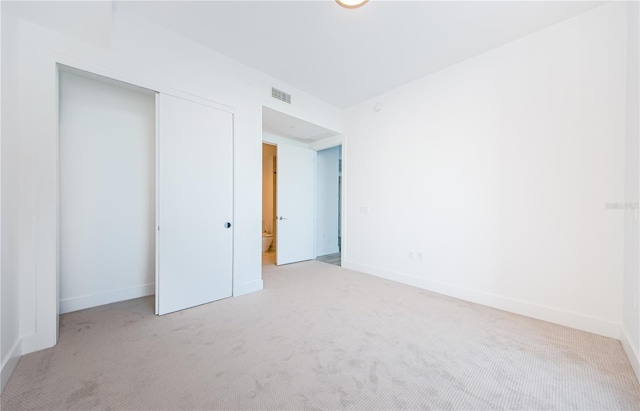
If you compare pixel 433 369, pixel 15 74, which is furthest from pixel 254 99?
pixel 433 369

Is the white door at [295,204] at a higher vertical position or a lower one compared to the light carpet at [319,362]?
higher

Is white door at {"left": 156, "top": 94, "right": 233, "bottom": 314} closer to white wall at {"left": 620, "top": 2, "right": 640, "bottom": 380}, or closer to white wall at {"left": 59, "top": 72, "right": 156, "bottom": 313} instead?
white wall at {"left": 59, "top": 72, "right": 156, "bottom": 313}

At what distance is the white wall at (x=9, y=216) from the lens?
1.55 m

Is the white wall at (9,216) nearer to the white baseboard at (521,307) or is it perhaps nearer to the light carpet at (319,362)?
the light carpet at (319,362)

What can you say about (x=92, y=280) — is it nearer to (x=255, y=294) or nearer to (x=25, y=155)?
(x=25, y=155)

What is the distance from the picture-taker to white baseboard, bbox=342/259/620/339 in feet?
6.99

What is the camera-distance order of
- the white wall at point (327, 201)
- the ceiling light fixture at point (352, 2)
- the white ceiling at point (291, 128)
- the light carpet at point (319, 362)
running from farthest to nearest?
1. the white wall at point (327, 201)
2. the white ceiling at point (291, 128)
3. the ceiling light fixture at point (352, 2)
4. the light carpet at point (319, 362)

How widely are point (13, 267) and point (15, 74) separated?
1.41 meters

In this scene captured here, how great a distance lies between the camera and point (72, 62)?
1.99 metres

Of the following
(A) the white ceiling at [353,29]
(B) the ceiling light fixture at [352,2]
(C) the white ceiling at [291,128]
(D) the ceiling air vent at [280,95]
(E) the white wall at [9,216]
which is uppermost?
(A) the white ceiling at [353,29]

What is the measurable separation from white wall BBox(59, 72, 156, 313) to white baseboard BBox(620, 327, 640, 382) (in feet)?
14.9

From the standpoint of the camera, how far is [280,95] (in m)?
3.46

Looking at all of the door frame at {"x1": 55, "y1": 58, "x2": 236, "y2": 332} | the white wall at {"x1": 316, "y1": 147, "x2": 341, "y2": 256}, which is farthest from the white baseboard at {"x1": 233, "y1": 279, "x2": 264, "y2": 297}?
the white wall at {"x1": 316, "y1": 147, "x2": 341, "y2": 256}

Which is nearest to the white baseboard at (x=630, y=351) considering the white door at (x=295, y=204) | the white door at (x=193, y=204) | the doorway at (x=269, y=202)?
the white door at (x=193, y=204)
